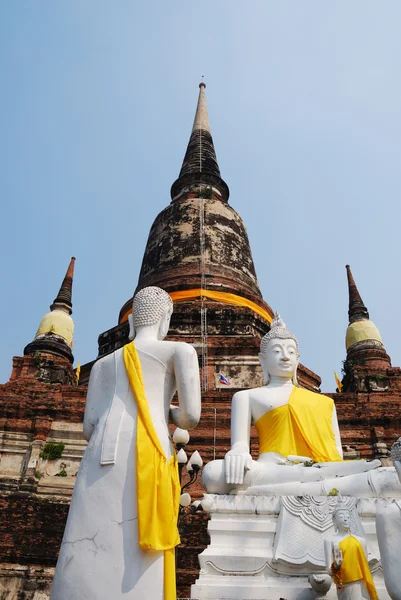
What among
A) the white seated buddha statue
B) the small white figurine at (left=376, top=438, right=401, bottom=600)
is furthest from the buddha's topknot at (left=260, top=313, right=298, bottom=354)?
the small white figurine at (left=376, top=438, right=401, bottom=600)

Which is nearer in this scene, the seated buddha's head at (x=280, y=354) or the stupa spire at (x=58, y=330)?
the seated buddha's head at (x=280, y=354)

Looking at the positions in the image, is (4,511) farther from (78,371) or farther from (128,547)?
(78,371)

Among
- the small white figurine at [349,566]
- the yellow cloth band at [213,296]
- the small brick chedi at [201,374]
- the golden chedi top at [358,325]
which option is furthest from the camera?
the golden chedi top at [358,325]

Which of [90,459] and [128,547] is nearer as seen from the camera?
[128,547]

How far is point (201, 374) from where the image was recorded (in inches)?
526

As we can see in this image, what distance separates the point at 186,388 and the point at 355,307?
17131 millimetres

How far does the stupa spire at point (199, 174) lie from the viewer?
68.1 feet

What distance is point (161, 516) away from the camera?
3.21m

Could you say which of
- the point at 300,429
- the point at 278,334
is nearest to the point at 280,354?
the point at 278,334

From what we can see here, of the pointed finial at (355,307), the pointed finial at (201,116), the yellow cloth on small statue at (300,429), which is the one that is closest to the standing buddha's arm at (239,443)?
the yellow cloth on small statue at (300,429)

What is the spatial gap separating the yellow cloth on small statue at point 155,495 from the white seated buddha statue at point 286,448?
1.61 meters

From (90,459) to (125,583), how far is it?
72 cm

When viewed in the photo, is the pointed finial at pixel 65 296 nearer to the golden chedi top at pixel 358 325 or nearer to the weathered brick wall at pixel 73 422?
the weathered brick wall at pixel 73 422

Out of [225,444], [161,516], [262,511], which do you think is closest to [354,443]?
[225,444]
